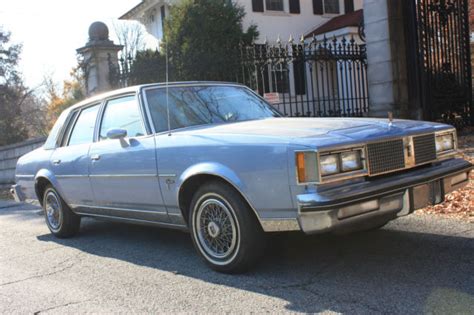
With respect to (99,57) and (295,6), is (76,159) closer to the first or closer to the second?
(99,57)

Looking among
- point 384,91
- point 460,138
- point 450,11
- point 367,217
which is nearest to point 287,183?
point 367,217

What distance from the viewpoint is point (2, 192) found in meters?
14.8

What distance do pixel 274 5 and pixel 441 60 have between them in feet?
42.8

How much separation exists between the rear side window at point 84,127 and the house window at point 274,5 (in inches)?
747

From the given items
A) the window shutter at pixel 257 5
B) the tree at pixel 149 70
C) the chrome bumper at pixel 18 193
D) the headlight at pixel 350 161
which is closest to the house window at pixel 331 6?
the window shutter at pixel 257 5

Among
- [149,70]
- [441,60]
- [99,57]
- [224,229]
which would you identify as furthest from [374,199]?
[99,57]

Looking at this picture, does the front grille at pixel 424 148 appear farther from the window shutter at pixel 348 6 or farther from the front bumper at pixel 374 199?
the window shutter at pixel 348 6

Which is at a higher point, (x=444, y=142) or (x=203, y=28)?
(x=203, y=28)

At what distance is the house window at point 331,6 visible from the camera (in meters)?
25.9

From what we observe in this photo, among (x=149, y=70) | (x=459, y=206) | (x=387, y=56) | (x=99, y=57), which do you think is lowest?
(x=459, y=206)

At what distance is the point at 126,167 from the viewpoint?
5.21 metres

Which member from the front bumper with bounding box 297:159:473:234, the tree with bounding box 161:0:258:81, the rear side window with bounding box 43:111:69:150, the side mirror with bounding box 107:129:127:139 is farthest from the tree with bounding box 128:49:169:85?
the front bumper with bounding box 297:159:473:234

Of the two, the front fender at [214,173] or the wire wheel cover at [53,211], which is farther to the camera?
the wire wheel cover at [53,211]

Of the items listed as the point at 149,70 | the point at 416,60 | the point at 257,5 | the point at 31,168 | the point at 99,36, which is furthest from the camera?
the point at 257,5
